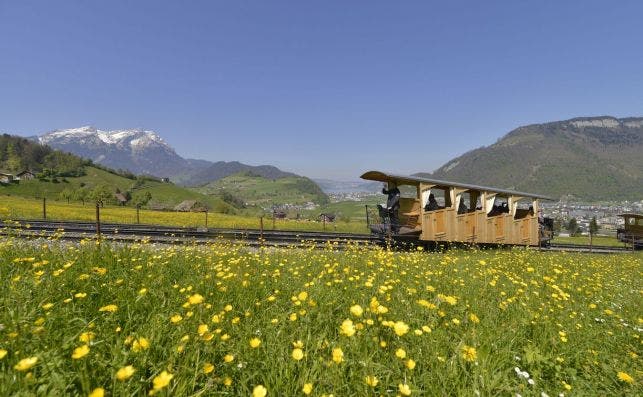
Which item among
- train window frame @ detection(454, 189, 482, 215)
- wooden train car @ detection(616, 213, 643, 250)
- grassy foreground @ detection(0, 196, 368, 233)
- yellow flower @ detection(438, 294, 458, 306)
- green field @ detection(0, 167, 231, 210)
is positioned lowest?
wooden train car @ detection(616, 213, 643, 250)

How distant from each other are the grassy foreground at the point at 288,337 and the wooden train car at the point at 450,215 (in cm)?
852

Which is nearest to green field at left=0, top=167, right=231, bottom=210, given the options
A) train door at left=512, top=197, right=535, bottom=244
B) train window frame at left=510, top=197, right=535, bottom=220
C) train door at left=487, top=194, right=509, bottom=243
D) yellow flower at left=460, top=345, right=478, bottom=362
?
train window frame at left=510, top=197, right=535, bottom=220

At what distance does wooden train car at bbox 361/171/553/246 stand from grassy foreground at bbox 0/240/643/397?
8.52 m

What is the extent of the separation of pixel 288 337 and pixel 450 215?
12807 millimetres

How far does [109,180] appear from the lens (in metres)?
132

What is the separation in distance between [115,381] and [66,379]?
356mm

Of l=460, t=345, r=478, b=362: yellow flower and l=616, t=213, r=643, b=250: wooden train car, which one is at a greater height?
l=460, t=345, r=478, b=362: yellow flower

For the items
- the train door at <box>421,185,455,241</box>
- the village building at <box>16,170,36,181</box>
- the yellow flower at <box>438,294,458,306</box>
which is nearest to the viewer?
the yellow flower at <box>438,294,458,306</box>

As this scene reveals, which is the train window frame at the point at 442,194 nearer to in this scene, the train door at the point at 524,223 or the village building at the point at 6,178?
the train door at the point at 524,223

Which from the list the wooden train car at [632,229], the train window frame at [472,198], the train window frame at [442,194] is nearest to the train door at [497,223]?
the train window frame at [472,198]

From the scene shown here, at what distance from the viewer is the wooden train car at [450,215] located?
13.7m

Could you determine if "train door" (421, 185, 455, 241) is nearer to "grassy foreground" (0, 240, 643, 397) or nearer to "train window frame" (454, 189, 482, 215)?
"train window frame" (454, 189, 482, 215)

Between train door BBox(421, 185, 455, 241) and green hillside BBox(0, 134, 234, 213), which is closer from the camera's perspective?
train door BBox(421, 185, 455, 241)

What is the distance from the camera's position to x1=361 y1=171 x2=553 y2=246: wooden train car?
1370cm
